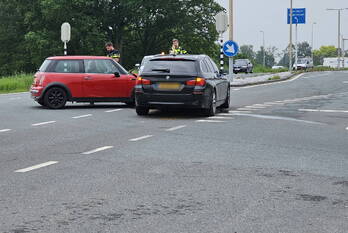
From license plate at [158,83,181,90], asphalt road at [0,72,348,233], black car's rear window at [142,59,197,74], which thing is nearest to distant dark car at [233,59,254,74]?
black car's rear window at [142,59,197,74]

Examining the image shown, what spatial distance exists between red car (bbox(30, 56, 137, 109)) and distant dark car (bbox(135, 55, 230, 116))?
7.94 feet

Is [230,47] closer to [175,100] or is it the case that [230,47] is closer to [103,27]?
[175,100]

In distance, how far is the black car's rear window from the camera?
15969mm

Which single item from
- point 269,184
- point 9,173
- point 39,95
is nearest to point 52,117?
point 39,95

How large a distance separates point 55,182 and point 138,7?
1964 inches

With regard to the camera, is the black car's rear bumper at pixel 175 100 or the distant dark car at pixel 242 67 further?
the distant dark car at pixel 242 67

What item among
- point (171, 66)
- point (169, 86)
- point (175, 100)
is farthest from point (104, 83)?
point (175, 100)

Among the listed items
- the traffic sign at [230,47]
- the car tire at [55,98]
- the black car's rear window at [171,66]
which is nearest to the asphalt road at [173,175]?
the black car's rear window at [171,66]

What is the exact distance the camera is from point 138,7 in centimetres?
5647

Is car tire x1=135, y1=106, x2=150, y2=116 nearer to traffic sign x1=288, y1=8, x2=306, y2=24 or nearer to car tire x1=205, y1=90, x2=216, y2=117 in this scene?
car tire x1=205, y1=90, x2=216, y2=117

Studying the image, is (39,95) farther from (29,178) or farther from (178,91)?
(29,178)

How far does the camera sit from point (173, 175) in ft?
26.3

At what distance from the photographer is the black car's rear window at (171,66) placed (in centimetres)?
1597

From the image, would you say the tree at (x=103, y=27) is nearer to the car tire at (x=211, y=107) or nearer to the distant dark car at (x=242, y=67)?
the distant dark car at (x=242, y=67)
